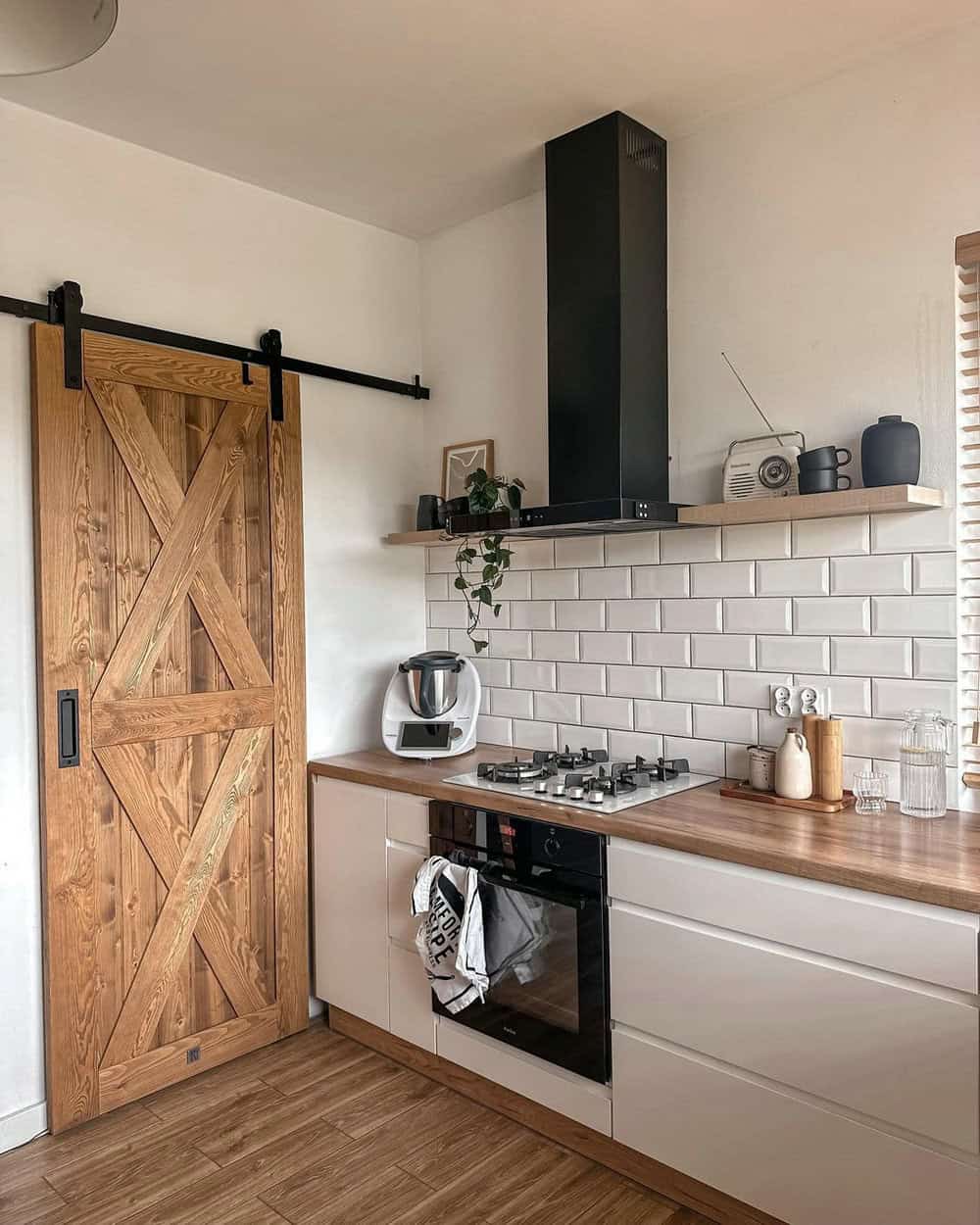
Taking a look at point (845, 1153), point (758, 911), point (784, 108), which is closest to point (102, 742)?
point (758, 911)

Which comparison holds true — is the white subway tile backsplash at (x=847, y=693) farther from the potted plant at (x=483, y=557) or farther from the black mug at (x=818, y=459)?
the potted plant at (x=483, y=557)

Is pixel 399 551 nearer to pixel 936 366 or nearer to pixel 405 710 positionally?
pixel 405 710

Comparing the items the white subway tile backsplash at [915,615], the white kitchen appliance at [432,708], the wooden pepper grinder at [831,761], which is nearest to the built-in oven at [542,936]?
the white kitchen appliance at [432,708]

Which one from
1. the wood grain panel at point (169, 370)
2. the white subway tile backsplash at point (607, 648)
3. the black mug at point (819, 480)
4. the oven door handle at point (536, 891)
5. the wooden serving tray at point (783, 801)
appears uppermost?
the wood grain panel at point (169, 370)

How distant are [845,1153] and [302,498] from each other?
234 cm

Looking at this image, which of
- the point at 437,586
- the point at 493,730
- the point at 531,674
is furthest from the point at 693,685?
the point at 437,586

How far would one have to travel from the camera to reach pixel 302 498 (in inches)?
121

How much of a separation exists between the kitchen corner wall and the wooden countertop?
10.0 inches

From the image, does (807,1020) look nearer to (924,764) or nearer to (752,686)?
(924,764)

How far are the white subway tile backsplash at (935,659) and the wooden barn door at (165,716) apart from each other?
6.08ft

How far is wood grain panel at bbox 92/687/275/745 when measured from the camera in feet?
8.41

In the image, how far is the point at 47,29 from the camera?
90 centimetres

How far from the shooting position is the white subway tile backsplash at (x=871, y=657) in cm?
226

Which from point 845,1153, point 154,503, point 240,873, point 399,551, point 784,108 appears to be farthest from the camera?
point 399,551
